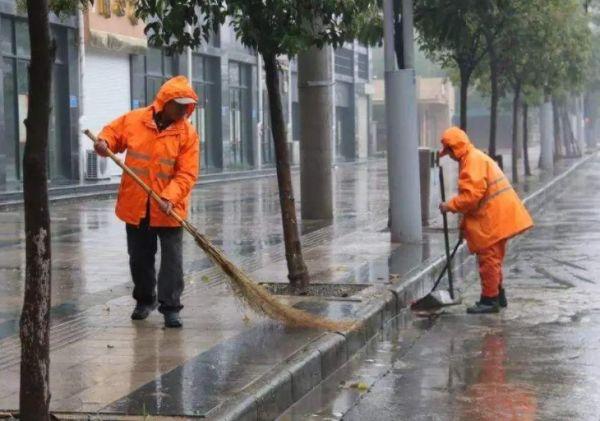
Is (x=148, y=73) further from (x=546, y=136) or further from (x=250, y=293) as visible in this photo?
(x=250, y=293)

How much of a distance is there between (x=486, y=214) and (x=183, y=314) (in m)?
2.87

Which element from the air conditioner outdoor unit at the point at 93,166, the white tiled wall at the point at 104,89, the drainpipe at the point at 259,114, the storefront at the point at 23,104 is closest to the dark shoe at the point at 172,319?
the storefront at the point at 23,104

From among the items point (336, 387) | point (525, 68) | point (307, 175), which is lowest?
point (336, 387)

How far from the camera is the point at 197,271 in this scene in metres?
12.0

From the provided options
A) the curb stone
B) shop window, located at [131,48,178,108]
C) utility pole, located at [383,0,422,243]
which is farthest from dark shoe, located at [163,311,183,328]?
shop window, located at [131,48,178,108]

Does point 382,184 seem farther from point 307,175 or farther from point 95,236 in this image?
point 95,236

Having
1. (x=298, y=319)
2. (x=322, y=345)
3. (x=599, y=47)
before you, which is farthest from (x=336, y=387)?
(x=599, y=47)

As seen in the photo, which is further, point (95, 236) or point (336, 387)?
point (95, 236)

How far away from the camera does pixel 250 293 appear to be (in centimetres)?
831

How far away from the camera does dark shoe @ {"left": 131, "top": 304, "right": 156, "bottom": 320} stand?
8789mm

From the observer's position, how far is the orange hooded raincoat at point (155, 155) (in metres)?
8.44

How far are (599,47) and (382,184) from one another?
25.1m

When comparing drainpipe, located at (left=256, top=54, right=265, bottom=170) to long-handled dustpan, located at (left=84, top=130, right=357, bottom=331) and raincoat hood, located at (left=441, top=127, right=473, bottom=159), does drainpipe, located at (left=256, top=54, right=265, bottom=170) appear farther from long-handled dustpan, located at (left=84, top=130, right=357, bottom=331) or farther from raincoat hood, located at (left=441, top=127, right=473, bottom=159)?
long-handled dustpan, located at (left=84, top=130, right=357, bottom=331)

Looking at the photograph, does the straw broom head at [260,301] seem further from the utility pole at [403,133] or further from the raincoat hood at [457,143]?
the utility pole at [403,133]
